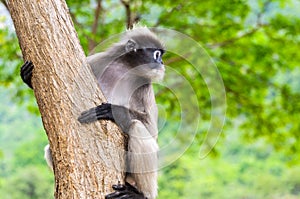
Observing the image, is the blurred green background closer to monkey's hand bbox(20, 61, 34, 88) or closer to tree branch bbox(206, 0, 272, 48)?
tree branch bbox(206, 0, 272, 48)

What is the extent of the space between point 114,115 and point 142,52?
1.09 meters

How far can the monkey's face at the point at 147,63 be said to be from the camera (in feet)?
14.9

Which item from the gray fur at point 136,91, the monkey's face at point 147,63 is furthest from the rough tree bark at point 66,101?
the monkey's face at point 147,63

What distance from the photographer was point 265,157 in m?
26.2

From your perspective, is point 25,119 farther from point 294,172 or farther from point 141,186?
point 141,186

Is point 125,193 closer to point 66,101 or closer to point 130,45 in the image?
point 66,101

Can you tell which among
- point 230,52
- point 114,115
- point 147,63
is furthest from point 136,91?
point 230,52

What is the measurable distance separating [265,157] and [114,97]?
22.6 meters

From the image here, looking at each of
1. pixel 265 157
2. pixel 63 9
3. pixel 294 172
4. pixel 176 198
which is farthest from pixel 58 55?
pixel 265 157

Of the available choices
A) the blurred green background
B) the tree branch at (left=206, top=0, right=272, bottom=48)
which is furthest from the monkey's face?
the tree branch at (left=206, top=0, right=272, bottom=48)

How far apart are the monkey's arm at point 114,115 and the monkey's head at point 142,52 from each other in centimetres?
40

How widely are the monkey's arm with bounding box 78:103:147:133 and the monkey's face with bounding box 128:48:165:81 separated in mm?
360

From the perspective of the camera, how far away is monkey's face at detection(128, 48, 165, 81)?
→ 14.9ft

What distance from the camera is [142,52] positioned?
4.69 meters
